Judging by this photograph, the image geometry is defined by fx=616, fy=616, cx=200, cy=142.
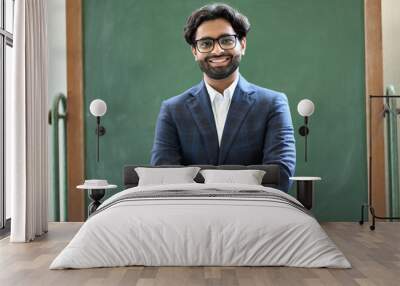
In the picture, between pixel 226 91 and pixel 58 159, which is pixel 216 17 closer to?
pixel 226 91

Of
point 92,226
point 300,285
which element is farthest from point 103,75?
point 300,285

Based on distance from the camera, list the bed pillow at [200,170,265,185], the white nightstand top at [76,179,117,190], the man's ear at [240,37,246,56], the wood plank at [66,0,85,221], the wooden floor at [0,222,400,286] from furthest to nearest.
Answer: the wood plank at [66,0,85,221] → the man's ear at [240,37,246,56] → the white nightstand top at [76,179,117,190] → the bed pillow at [200,170,265,185] → the wooden floor at [0,222,400,286]

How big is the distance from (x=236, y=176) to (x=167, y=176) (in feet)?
2.41

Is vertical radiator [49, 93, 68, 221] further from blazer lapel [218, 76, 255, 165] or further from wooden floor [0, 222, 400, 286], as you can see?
wooden floor [0, 222, 400, 286]

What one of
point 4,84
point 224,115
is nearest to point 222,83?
point 224,115

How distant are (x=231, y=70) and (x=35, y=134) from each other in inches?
92.5

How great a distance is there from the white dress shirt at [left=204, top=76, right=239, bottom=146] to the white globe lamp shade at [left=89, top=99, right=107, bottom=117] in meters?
1.24

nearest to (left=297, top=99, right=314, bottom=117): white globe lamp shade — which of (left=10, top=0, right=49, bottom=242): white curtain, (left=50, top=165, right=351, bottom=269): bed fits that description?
(left=50, top=165, right=351, bottom=269): bed

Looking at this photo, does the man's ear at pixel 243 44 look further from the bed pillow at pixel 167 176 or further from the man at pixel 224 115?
the bed pillow at pixel 167 176

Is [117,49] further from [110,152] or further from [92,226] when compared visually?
[92,226]

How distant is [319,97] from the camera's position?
7320 millimetres

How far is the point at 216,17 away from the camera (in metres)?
7.09

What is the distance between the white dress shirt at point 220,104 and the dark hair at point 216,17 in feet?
2.04

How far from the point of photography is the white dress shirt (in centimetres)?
709
